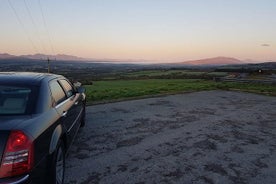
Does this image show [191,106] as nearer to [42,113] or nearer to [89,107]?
[89,107]

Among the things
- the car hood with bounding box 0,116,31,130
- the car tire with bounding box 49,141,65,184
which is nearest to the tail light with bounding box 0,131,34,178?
the car hood with bounding box 0,116,31,130

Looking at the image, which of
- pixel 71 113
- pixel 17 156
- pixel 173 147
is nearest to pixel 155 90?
pixel 173 147

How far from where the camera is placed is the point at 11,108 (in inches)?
139

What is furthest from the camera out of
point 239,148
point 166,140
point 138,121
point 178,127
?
point 138,121

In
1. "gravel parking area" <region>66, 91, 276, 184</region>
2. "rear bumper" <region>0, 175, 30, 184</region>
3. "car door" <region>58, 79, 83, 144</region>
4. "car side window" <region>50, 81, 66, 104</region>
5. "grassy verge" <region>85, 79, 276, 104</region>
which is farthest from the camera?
"grassy verge" <region>85, 79, 276, 104</region>

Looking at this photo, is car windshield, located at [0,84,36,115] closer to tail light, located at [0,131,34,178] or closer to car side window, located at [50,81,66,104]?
car side window, located at [50,81,66,104]

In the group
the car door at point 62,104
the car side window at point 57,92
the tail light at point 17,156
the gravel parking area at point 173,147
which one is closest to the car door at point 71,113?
the car door at point 62,104

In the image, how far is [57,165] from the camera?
3.74 metres

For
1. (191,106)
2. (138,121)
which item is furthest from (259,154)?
(191,106)

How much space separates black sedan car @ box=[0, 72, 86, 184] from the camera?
273cm

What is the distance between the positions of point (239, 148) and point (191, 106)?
545 cm

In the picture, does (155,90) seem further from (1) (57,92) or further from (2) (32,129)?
(2) (32,129)

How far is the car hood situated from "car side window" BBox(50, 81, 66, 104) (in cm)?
104

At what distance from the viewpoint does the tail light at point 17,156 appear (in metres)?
2.68
